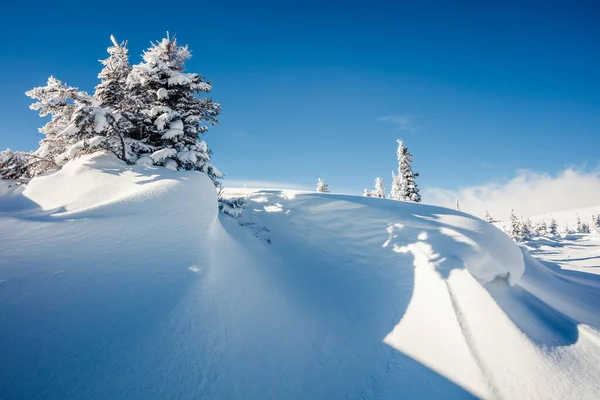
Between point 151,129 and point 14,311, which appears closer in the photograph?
point 14,311

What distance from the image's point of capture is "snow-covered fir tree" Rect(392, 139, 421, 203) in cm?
2973

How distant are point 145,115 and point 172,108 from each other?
1.11 meters

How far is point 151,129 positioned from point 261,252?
21.8ft

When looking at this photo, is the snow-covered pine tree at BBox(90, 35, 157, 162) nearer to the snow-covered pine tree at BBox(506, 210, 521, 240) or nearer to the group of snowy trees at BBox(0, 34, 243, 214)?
the group of snowy trees at BBox(0, 34, 243, 214)

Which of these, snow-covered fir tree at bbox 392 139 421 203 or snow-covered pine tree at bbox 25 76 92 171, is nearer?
snow-covered pine tree at bbox 25 76 92 171

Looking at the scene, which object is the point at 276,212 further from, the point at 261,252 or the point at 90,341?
the point at 90,341

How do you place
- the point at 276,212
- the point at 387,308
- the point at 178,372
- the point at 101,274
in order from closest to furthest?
1. the point at 178,372
2. the point at 101,274
3. the point at 387,308
4. the point at 276,212

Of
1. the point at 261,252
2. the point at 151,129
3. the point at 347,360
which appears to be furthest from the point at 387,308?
the point at 151,129

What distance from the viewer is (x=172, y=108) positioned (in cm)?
1052

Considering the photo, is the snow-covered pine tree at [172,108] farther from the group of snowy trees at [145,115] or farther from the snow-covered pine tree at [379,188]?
the snow-covered pine tree at [379,188]

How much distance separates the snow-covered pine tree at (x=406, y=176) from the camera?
2973 centimetres

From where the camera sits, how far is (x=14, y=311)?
3.51 metres

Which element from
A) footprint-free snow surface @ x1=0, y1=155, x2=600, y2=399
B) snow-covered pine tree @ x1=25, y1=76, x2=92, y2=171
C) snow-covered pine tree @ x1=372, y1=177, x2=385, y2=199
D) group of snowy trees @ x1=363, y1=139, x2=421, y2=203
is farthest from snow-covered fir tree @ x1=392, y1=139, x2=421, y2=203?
Answer: snow-covered pine tree @ x1=25, y1=76, x2=92, y2=171

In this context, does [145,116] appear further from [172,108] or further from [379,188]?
[379,188]
